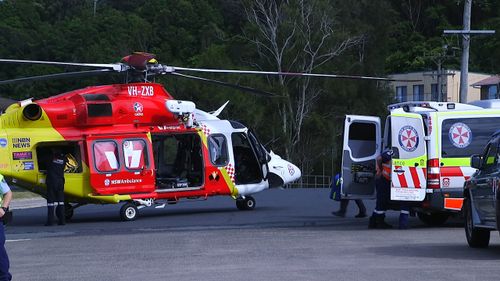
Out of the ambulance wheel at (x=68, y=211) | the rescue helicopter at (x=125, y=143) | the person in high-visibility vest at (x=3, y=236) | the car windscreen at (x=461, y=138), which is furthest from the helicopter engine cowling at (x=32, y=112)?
the person in high-visibility vest at (x=3, y=236)

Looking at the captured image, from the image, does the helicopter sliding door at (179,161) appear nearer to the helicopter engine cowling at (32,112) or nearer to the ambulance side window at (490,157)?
the helicopter engine cowling at (32,112)

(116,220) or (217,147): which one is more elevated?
(217,147)

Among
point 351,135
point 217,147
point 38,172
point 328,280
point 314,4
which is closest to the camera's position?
point 328,280

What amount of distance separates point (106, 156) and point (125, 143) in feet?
1.82

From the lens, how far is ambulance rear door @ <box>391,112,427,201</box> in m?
16.8

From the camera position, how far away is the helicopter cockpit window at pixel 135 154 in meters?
21.3

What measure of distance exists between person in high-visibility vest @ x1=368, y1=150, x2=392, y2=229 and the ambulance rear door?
0.19 meters

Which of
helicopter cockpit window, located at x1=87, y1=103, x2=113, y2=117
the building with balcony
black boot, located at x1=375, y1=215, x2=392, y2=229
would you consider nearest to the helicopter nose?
helicopter cockpit window, located at x1=87, y1=103, x2=113, y2=117

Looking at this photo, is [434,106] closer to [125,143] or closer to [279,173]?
[125,143]

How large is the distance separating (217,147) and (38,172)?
15.5 ft

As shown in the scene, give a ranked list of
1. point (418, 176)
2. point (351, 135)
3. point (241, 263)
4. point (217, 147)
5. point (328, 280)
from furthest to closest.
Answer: point (217, 147)
point (351, 135)
point (418, 176)
point (241, 263)
point (328, 280)

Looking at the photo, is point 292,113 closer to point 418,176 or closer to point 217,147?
point 217,147

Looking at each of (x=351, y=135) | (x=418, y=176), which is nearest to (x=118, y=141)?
(x=351, y=135)

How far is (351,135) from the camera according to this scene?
62.1 feet
